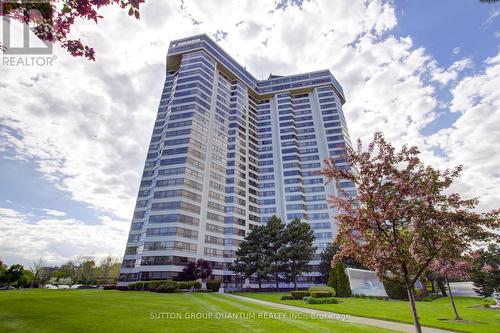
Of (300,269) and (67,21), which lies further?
(300,269)

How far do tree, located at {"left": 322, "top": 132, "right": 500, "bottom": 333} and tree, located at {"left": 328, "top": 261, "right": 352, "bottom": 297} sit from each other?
27.4 meters

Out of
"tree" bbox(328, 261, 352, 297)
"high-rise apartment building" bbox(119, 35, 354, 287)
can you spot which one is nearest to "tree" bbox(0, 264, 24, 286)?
"high-rise apartment building" bbox(119, 35, 354, 287)

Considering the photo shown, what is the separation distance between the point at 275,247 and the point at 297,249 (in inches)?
174

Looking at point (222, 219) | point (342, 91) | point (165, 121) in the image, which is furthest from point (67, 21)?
point (342, 91)

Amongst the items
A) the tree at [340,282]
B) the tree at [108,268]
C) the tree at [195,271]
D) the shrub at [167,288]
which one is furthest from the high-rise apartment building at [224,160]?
the tree at [108,268]

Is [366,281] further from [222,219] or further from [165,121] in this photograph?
[165,121]

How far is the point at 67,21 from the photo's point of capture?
3861mm

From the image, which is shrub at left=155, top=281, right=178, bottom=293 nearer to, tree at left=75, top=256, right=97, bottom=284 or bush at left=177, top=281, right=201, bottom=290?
bush at left=177, top=281, right=201, bottom=290

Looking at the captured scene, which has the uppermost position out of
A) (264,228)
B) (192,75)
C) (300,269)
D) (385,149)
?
(192,75)

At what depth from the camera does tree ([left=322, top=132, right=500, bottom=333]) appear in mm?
8656

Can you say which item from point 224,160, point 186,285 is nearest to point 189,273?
point 186,285

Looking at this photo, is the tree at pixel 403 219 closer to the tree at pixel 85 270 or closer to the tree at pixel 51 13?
the tree at pixel 51 13

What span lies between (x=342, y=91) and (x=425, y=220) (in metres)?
118

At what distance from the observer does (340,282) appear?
112ft
